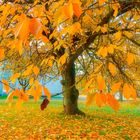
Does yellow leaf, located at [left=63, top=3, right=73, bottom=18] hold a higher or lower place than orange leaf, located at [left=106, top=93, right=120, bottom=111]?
higher

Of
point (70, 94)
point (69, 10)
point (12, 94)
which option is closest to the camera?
point (69, 10)

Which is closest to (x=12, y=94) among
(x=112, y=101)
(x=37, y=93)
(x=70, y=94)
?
(x=37, y=93)

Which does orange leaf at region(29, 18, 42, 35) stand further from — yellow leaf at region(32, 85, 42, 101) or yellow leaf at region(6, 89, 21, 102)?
yellow leaf at region(32, 85, 42, 101)

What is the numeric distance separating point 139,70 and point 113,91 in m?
16.2

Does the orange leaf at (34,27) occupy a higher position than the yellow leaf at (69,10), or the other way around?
the yellow leaf at (69,10)

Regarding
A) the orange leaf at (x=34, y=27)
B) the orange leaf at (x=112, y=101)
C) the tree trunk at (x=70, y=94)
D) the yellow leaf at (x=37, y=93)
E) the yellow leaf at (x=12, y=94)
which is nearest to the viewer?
the orange leaf at (x=34, y=27)

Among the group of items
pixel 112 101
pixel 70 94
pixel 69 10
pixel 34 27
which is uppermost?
pixel 69 10

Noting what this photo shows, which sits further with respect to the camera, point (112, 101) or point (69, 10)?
point (112, 101)

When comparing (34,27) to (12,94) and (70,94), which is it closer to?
(12,94)

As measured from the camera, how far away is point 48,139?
30.7ft

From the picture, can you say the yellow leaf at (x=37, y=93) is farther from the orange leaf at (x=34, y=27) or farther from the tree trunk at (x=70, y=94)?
the tree trunk at (x=70, y=94)

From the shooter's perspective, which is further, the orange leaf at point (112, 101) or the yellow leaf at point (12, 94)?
the yellow leaf at point (12, 94)

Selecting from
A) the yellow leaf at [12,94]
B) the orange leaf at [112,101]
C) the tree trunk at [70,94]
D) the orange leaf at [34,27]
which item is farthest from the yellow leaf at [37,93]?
the tree trunk at [70,94]

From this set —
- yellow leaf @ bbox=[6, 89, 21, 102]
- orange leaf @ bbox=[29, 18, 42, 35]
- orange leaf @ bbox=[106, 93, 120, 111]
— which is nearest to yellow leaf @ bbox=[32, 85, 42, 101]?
yellow leaf @ bbox=[6, 89, 21, 102]
